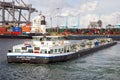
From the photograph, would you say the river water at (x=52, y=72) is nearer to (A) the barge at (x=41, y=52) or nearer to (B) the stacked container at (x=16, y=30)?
(A) the barge at (x=41, y=52)

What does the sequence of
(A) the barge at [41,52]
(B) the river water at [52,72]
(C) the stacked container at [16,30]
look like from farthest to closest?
(C) the stacked container at [16,30] < (A) the barge at [41,52] < (B) the river water at [52,72]

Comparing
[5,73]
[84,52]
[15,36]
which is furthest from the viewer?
[15,36]

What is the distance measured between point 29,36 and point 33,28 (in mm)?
14903

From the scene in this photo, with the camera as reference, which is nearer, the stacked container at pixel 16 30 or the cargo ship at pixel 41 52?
the cargo ship at pixel 41 52

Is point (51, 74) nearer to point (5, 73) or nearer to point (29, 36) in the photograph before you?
point (5, 73)

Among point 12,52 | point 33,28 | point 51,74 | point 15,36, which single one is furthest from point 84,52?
point 33,28

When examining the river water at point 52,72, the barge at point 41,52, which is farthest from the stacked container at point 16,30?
the river water at point 52,72

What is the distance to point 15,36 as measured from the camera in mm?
166750

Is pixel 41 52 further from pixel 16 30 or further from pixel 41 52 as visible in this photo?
pixel 16 30

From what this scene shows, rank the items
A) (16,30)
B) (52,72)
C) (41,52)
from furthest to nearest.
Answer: (16,30)
(41,52)
(52,72)

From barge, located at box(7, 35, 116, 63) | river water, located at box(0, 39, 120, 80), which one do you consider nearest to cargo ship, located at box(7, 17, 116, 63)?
barge, located at box(7, 35, 116, 63)

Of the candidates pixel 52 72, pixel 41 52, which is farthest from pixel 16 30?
pixel 52 72

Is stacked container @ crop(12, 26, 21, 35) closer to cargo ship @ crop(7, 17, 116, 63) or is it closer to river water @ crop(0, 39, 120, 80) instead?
cargo ship @ crop(7, 17, 116, 63)

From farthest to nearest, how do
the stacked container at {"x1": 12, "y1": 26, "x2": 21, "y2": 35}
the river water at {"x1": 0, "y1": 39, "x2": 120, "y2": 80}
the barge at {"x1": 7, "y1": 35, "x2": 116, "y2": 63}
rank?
the stacked container at {"x1": 12, "y1": 26, "x2": 21, "y2": 35}, the barge at {"x1": 7, "y1": 35, "x2": 116, "y2": 63}, the river water at {"x1": 0, "y1": 39, "x2": 120, "y2": 80}
